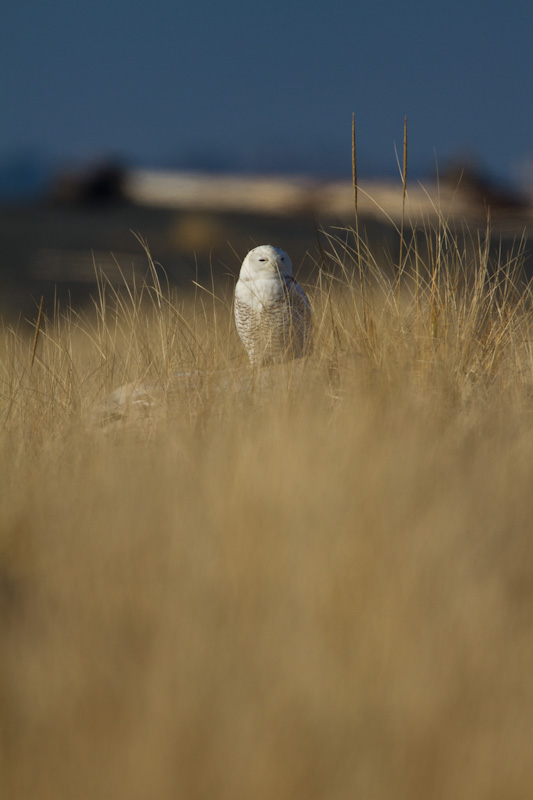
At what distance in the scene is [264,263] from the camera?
240cm

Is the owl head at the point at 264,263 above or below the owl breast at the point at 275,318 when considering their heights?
above

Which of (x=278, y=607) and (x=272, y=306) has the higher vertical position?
(x=272, y=306)

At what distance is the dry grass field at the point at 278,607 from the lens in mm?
846

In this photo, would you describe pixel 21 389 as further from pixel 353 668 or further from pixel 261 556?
pixel 353 668

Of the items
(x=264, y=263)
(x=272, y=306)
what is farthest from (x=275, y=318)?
Answer: (x=264, y=263)

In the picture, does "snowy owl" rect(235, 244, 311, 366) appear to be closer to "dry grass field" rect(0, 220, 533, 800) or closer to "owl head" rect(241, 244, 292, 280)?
"owl head" rect(241, 244, 292, 280)

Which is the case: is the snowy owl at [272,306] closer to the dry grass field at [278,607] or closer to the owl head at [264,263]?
the owl head at [264,263]

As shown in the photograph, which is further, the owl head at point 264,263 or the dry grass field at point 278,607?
the owl head at point 264,263

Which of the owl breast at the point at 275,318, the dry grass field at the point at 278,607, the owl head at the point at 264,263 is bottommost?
the dry grass field at the point at 278,607

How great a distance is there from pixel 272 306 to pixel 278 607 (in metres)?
1.50

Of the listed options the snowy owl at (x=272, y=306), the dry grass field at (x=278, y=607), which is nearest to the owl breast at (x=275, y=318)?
the snowy owl at (x=272, y=306)

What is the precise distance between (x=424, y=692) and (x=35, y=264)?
9657 millimetres

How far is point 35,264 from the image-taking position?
31.9ft

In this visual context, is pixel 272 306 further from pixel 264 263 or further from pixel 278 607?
pixel 278 607
